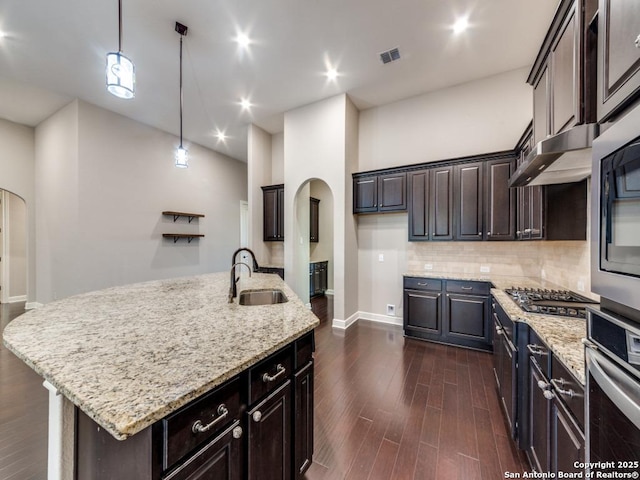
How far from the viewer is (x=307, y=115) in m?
4.37

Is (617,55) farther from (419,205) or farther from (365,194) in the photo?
(365,194)

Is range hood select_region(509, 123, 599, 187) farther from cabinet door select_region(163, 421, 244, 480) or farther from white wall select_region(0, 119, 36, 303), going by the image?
white wall select_region(0, 119, 36, 303)

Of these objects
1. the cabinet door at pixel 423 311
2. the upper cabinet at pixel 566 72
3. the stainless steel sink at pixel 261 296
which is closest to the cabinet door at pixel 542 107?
the upper cabinet at pixel 566 72

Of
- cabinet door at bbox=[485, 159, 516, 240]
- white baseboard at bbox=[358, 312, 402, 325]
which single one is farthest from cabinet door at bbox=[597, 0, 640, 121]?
white baseboard at bbox=[358, 312, 402, 325]

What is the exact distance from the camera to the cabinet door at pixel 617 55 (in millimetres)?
846

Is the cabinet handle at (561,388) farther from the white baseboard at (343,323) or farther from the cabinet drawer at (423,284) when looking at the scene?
the white baseboard at (343,323)

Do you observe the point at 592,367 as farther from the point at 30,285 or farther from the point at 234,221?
the point at 30,285

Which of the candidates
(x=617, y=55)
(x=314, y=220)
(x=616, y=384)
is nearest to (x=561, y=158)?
(x=617, y=55)

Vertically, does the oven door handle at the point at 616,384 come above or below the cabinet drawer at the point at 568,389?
above

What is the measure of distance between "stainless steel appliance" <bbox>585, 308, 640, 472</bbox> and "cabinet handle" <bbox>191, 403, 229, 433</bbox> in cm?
113

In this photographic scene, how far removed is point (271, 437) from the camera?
113 cm

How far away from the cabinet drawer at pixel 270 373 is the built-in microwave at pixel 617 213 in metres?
1.19

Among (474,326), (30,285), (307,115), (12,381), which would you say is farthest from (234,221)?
(474,326)

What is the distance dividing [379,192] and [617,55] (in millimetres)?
3054
